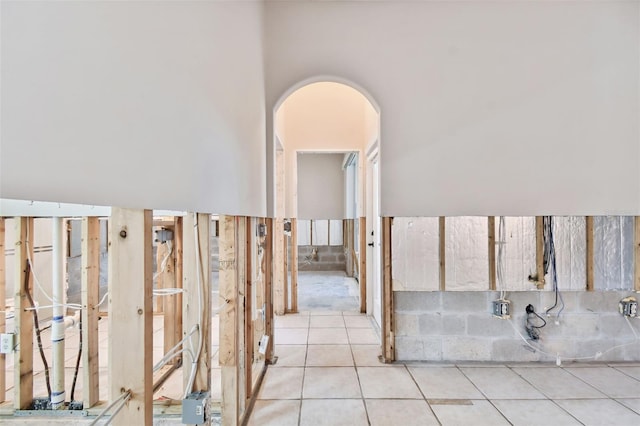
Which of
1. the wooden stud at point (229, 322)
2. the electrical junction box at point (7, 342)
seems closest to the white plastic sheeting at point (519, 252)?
the wooden stud at point (229, 322)

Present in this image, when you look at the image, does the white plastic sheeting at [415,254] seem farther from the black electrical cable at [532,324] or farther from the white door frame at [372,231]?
the white door frame at [372,231]

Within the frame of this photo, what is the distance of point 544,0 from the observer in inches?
112

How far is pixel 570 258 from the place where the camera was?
9.62 ft

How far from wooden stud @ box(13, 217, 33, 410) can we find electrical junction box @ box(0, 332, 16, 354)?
4 cm

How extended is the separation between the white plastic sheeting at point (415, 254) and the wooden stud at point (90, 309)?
2331mm

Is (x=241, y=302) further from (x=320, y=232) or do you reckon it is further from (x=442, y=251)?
(x=320, y=232)

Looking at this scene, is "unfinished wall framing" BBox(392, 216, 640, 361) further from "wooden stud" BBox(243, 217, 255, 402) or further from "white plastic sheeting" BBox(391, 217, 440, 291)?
"wooden stud" BBox(243, 217, 255, 402)

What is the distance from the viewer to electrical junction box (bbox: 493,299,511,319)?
116 inches

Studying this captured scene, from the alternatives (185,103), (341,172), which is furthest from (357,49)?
(341,172)

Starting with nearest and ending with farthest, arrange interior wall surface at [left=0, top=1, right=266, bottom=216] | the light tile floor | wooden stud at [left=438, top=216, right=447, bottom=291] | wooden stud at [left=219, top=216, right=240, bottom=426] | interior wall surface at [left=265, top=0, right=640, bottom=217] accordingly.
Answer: interior wall surface at [left=0, top=1, right=266, bottom=216] → wooden stud at [left=219, top=216, right=240, bottom=426] → the light tile floor → interior wall surface at [left=265, top=0, right=640, bottom=217] → wooden stud at [left=438, top=216, right=447, bottom=291]

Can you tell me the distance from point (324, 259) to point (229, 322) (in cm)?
630

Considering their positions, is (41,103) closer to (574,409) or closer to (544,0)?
(574,409)

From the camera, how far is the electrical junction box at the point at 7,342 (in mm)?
2215

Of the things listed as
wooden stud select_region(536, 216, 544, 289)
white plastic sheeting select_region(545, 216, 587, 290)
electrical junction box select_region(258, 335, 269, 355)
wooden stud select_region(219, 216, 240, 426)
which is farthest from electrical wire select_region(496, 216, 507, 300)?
wooden stud select_region(219, 216, 240, 426)
